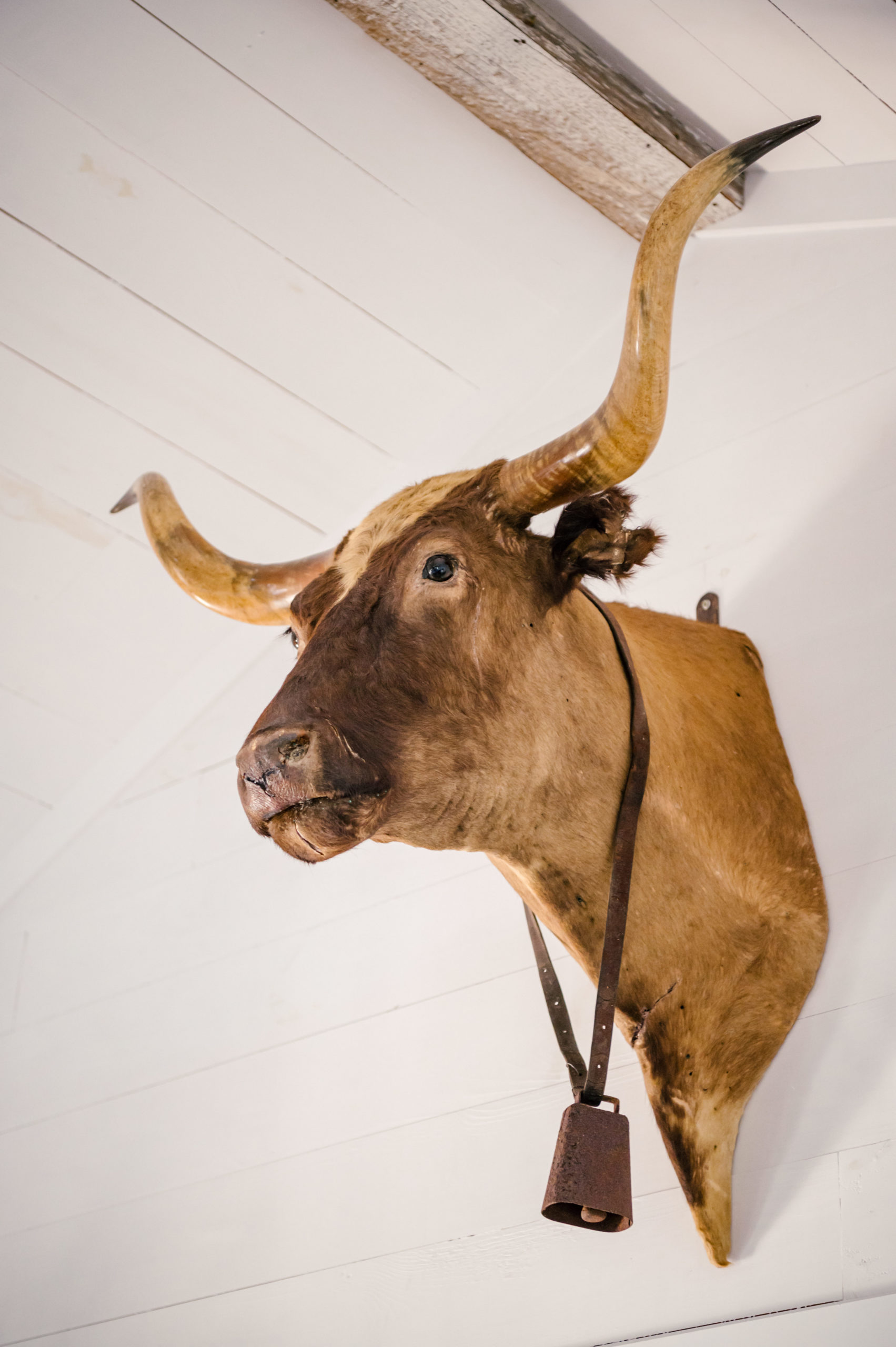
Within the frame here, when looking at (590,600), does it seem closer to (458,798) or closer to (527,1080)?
(458,798)

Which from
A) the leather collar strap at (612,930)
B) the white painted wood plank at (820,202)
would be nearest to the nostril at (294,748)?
the leather collar strap at (612,930)

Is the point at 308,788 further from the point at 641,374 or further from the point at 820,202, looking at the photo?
the point at 820,202

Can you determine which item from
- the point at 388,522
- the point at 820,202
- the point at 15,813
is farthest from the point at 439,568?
the point at 15,813

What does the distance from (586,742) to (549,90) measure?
1394 millimetres

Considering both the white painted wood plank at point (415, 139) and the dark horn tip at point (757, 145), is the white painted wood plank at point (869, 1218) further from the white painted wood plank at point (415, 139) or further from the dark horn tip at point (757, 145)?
the white painted wood plank at point (415, 139)

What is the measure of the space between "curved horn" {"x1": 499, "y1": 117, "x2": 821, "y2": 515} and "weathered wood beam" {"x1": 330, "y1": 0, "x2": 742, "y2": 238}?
725 millimetres

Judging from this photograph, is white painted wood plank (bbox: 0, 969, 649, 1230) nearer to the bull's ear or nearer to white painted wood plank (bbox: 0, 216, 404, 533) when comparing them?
the bull's ear

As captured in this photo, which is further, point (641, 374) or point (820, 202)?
point (820, 202)

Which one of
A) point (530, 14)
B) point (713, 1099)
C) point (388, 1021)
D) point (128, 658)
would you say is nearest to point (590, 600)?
point (713, 1099)

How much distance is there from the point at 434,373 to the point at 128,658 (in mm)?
1147

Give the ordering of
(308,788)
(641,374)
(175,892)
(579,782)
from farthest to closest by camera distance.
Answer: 1. (175,892)
2. (579,782)
3. (641,374)
4. (308,788)

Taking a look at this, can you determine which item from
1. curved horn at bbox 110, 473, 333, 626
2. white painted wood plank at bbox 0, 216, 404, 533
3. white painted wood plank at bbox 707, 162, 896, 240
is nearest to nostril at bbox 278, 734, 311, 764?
curved horn at bbox 110, 473, 333, 626

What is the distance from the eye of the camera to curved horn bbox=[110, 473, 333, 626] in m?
1.90

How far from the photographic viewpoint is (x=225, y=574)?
6.41 ft
